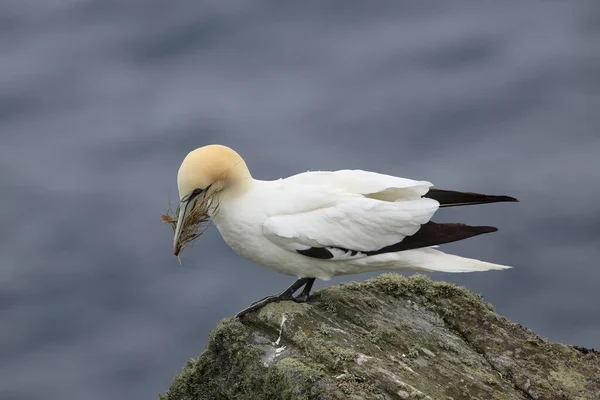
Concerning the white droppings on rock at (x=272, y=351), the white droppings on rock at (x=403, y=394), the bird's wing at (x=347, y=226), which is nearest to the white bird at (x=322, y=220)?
the bird's wing at (x=347, y=226)

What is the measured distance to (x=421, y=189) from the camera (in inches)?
401

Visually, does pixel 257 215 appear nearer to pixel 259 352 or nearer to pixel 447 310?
pixel 259 352

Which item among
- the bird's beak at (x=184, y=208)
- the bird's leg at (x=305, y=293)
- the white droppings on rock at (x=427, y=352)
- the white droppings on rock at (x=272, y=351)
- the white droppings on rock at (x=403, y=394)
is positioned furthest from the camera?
the bird's leg at (x=305, y=293)

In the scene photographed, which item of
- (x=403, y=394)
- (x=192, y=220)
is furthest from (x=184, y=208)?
(x=403, y=394)

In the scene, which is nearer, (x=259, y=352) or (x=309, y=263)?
(x=259, y=352)

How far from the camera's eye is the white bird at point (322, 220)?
9906 mm

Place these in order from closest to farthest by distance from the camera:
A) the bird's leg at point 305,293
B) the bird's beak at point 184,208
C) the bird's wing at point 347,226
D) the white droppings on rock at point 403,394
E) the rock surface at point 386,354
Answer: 1. the white droppings on rock at point 403,394
2. the rock surface at point 386,354
3. the bird's wing at point 347,226
4. the bird's beak at point 184,208
5. the bird's leg at point 305,293

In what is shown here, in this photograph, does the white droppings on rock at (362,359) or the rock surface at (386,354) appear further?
the white droppings on rock at (362,359)

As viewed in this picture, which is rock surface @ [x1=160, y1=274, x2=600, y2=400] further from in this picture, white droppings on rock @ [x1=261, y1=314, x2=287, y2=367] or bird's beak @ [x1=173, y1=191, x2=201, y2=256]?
bird's beak @ [x1=173, y1=191, x2=201, y2=256]

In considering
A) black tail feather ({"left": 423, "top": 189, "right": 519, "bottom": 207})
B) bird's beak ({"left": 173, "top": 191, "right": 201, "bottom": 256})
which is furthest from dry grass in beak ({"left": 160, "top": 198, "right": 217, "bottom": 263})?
black tail feather ({"left": 423, "top": 189, "right": 519, "bottom": 207})

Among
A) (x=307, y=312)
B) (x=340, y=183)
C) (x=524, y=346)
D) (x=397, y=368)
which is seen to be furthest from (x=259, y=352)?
(x=524, y=346)

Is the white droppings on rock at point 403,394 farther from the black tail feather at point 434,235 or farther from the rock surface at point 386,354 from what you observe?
the black tail feather at point 434,235

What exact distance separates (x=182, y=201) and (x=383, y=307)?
230cm

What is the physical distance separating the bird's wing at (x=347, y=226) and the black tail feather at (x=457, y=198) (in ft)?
0.35
